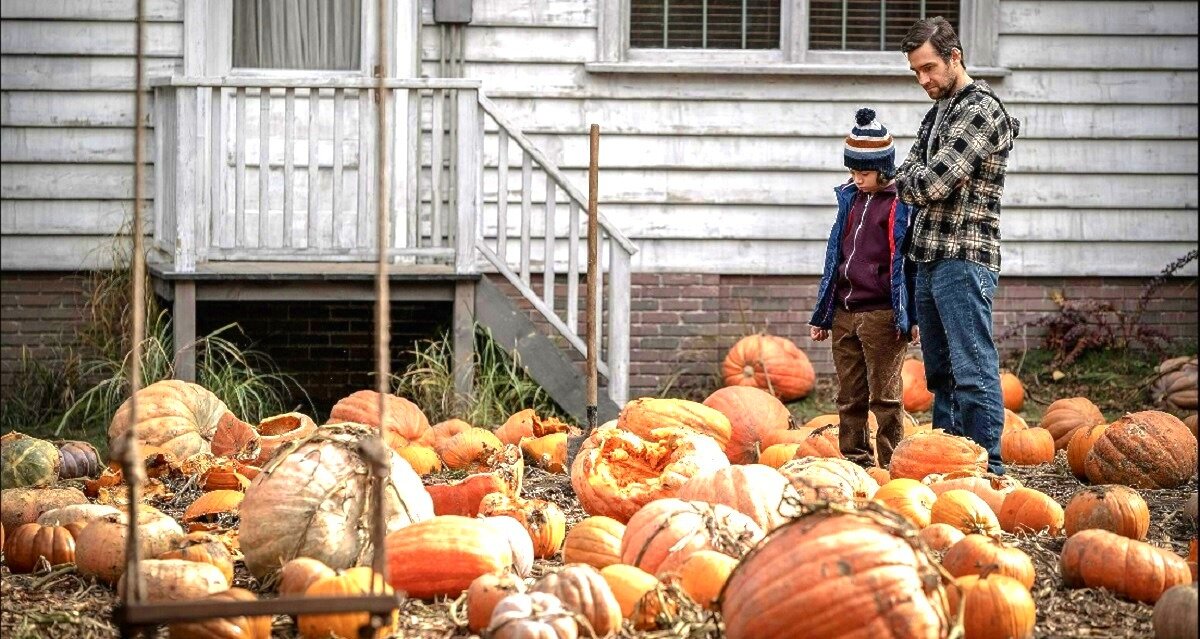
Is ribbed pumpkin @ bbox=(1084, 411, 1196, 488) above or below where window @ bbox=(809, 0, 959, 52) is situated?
below

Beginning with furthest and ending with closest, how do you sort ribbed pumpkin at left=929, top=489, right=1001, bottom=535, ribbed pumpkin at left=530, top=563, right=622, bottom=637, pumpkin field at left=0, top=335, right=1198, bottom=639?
ribbed pumpkin at left=929, top=489, right=1001, bottom=535, ribbed pumpkin at left=530, top=563, right=622, bottom=637, pumpkin field at left=0, top=335, right=1198, bottom=639

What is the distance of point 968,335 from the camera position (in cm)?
545

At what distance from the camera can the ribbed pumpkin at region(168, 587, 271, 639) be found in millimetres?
3434

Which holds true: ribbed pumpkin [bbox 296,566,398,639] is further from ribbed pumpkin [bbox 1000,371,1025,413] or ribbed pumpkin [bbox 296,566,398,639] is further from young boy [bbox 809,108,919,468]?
ribbed pumpkin [bbox 1000,371,1025,413]

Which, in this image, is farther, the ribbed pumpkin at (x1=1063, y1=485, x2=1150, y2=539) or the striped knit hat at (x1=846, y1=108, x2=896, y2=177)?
the striped knit hat at (x1=846, y1=108, x2=896, y2=177)

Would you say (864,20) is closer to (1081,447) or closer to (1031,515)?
(1081,447)

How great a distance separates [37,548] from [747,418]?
344cm

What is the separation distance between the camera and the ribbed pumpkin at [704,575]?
12.5 ft

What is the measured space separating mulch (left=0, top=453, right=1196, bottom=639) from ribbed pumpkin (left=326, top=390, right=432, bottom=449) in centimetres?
234

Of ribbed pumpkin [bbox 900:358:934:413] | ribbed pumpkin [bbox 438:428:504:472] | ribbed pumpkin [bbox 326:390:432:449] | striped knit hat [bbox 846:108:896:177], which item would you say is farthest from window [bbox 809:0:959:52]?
ribbed pumpkin [bbox 438:428:504:472]

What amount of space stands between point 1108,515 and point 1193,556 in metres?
0.48

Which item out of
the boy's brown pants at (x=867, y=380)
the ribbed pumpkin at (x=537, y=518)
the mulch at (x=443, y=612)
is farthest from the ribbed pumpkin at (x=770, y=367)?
the ribbed pumpkin at (x=537, y=518)

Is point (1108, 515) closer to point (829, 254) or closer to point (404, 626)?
point (829, 254)

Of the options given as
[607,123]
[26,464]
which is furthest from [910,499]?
[607,123]
